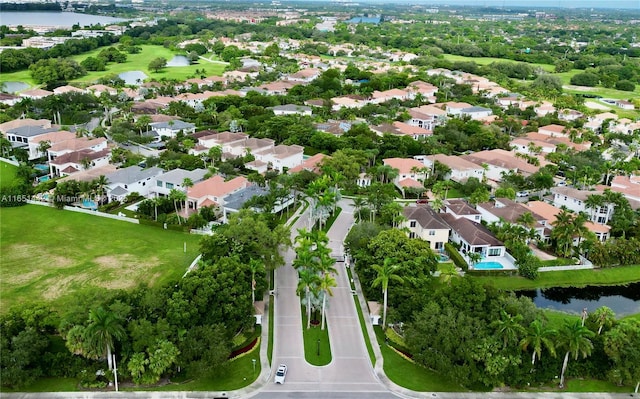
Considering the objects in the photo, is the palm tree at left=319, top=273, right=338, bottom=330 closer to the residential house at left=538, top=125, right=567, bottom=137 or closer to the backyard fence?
the backyard fence

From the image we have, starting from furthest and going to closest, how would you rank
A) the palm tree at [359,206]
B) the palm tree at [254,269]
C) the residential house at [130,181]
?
the residential house at [130,181]
the palm tree at [359,206]
the palm tree at [254,269]

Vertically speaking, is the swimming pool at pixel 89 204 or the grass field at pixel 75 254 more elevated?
the swimming pool at pixel 89 204

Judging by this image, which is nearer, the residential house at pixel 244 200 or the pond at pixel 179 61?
the residential house at pixel 244 200

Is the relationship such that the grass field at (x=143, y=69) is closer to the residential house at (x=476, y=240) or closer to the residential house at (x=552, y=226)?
the residential house at (x=476, y=240)

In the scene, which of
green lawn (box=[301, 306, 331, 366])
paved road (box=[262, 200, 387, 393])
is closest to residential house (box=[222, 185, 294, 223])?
paved road (box=[262, 200, 387, 393])

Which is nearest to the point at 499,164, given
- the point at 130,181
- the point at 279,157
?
the point at 279,157

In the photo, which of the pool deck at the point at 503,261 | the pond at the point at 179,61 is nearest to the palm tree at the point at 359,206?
the pool deck at the point at 503,261

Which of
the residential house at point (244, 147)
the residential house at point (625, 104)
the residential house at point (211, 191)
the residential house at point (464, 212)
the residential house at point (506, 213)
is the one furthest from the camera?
the residential house at point (625, 104)
